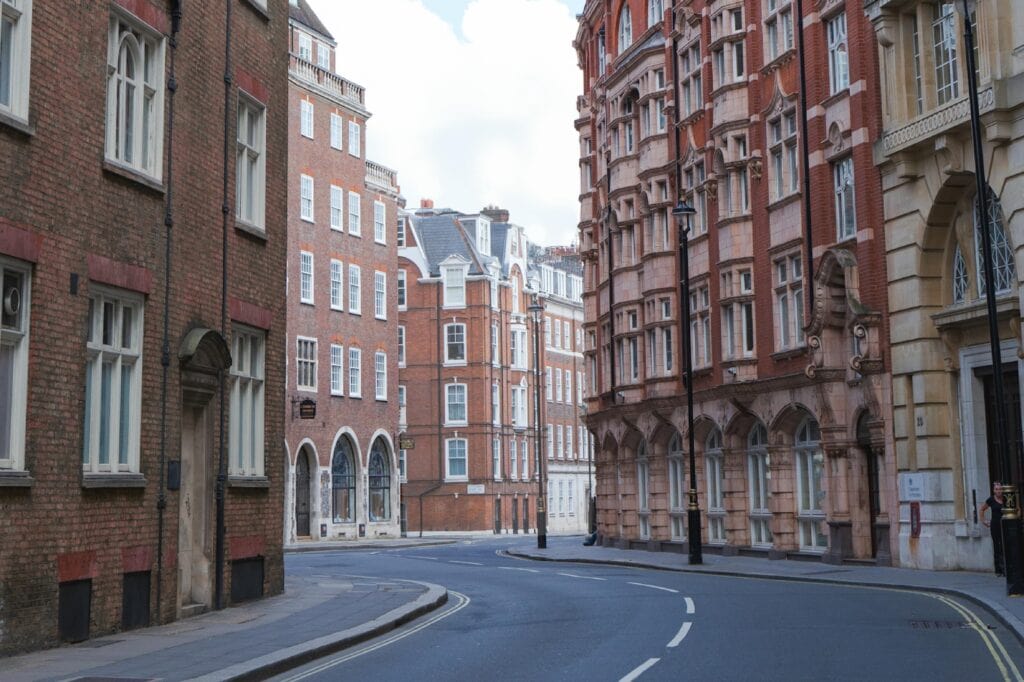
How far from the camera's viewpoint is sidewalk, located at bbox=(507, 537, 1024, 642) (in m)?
19.2

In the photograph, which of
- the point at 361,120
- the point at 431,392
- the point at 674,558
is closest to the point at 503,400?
the point at 431,392

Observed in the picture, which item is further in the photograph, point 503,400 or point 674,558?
point 503,400

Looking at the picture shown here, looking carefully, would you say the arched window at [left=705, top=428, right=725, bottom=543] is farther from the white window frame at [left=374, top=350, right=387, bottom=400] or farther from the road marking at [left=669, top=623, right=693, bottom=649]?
the white window frame at [left=374, top=350, right=387, bottom=400]

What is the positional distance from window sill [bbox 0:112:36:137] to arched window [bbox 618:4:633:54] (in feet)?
110

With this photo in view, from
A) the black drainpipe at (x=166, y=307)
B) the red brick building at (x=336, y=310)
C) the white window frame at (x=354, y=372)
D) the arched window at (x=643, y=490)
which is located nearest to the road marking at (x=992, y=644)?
the black drainpipe at (x=166, y=307)

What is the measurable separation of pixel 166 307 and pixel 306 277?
44799mm

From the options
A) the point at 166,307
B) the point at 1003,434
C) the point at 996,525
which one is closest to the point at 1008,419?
the point at 996,525

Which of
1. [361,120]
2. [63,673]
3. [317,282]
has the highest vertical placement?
[361,120]

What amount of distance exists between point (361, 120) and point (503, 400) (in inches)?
974

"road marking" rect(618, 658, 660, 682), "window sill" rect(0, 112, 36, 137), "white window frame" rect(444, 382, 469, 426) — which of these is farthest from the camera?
"white window frame" rect(444, 382, 469, 426)

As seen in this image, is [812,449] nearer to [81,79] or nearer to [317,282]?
[81,79]

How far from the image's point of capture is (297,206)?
205 feet

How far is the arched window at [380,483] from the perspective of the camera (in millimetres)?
70250

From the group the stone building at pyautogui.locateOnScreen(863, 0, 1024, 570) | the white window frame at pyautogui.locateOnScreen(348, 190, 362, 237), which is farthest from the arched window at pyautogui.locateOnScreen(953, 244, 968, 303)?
the white window frame at pyautogui.locateOnScreen(348, 190, 362, 237)
